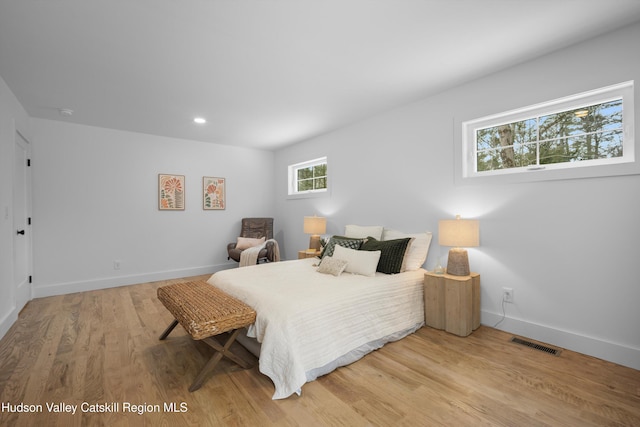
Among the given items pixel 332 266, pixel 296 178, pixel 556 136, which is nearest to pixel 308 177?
pixel 296 178

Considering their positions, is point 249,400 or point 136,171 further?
point 136,171

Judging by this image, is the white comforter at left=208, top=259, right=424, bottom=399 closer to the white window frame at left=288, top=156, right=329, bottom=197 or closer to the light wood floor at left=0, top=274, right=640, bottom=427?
the light wood floor at left=0, top=274, right=640, bottom=427

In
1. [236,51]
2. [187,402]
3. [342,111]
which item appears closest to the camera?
[187,402]

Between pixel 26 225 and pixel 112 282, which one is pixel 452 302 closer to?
pixel 112 282

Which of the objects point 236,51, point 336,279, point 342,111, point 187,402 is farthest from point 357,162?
point 187,402

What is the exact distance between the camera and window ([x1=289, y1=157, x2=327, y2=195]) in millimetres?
5057

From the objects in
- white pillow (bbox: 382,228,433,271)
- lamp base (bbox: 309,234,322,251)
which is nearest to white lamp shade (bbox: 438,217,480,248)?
white pillow (bbox: 382,228,433,271)

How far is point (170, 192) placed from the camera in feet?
16.3

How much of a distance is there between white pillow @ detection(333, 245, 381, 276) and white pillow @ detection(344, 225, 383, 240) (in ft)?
2.12

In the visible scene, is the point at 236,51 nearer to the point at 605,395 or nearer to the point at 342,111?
the point at 342,111

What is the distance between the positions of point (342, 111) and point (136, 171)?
3423mm

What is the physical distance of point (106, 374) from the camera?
2.08 m

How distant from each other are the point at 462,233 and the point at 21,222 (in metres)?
5.01

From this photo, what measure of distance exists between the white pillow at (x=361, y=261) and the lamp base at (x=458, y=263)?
0.70 meters
